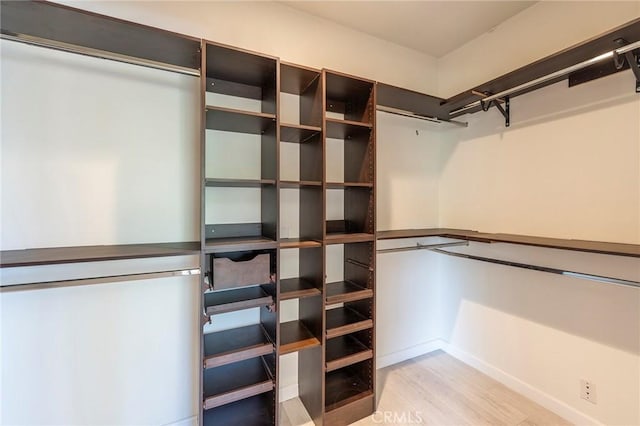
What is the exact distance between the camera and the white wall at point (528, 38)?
1.62 metres

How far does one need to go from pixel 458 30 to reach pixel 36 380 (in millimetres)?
3557

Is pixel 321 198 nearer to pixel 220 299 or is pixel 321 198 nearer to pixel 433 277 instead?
pixel 220 299

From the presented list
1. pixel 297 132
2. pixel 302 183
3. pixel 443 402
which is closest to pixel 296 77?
pixel 297 132

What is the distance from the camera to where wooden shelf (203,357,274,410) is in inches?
58.5

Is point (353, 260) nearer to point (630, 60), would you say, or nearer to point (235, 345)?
point (235, 345)

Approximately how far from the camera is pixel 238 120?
5.19ft

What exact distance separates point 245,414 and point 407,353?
1.53m

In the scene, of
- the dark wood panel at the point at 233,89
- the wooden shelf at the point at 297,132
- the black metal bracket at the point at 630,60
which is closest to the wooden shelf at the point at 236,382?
the wooden shelf at the point at 297,132

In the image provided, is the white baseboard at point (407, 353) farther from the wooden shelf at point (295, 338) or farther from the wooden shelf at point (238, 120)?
the wooden shelf at point (238, 120)

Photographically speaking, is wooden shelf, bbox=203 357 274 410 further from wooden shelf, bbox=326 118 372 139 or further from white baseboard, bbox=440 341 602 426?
white baseboard, bbox=440 341 602 426

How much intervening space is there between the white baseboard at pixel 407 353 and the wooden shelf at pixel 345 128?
1.89 metres

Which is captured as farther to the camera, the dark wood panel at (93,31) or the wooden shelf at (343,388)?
the wooden shelf at (343,388)

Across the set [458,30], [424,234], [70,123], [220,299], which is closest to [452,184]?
[424,234]

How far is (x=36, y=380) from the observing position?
4.57 ft
